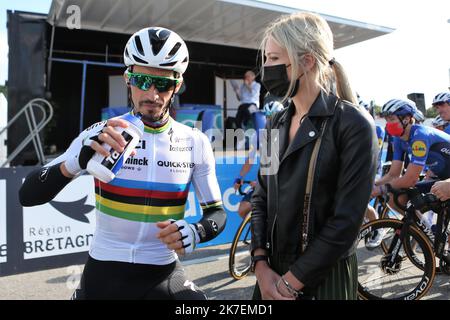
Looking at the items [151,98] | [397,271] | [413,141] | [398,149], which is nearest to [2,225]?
[151,98]

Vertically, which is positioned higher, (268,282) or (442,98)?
(442,98)

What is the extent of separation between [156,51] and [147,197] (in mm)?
704

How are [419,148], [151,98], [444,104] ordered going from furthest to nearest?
[444,104]
[419,148]
[151,98]

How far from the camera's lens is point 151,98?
175 cm

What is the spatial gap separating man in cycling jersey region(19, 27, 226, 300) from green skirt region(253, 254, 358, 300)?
0.55 metres

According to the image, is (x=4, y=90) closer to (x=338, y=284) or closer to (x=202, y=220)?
(x=202, y=220)

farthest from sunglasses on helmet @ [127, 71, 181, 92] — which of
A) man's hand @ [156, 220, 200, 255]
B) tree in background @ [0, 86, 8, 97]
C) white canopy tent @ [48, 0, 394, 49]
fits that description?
white canopy tent @ [48, 0, 394, 49]

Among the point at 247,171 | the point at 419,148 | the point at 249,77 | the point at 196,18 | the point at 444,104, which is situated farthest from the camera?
the point at 249,77

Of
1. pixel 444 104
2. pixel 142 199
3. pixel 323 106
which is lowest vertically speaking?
pixel 142 199

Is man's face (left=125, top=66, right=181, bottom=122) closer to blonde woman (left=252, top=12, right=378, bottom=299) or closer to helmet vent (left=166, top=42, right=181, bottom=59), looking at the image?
helmet vent (left=166, top=42, right=181, bottom=59)

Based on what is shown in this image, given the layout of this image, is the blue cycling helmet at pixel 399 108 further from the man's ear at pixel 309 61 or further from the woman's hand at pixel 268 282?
the woman's hand at pixel 268 282

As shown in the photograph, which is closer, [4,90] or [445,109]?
[445,109]

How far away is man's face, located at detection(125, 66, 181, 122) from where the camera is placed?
176cm

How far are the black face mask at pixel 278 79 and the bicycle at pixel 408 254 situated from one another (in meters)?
2.59
